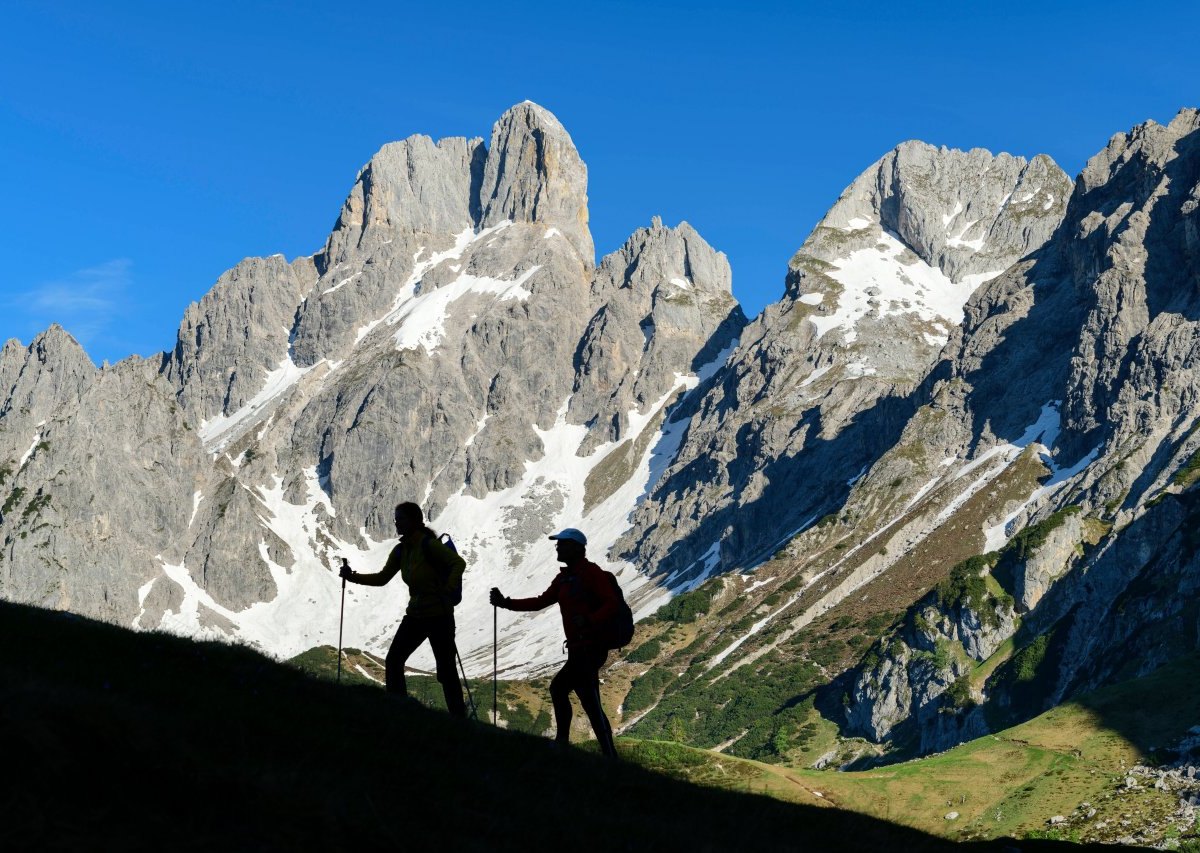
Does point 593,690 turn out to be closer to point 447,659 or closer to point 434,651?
point 447,659

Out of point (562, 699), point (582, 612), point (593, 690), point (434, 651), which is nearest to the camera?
point (582, 612)

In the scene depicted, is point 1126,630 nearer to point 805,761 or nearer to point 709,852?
point 805,761

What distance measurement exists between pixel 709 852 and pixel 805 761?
14740 cm

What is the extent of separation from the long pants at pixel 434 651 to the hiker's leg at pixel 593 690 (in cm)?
215

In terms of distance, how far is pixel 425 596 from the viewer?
21.3 m

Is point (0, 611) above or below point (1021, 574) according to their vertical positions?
below

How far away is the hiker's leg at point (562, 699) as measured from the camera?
69.6 ft

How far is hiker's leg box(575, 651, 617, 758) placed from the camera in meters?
20.9

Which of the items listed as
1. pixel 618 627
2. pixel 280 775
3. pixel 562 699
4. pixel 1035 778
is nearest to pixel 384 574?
pixel 562 699

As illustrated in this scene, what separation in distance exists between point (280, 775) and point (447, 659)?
392 inches

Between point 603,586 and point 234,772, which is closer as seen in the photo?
point 234,772

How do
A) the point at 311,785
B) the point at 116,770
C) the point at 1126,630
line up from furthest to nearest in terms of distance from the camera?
the point at 1126,630
the point at 311,785
the point at 116,770

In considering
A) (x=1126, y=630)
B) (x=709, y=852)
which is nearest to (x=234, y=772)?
(x=709, y=852)

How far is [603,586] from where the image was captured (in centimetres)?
2091
